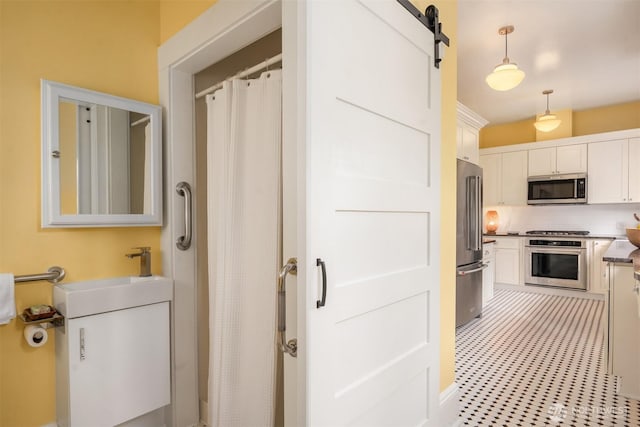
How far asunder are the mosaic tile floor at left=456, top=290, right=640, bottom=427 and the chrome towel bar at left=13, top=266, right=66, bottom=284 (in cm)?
229

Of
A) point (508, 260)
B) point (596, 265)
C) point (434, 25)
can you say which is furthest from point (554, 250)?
point (434, 25)

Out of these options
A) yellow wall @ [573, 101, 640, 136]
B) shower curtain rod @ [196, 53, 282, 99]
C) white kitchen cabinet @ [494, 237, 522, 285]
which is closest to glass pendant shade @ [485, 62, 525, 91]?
shower curtain rod @ [196, 53, 282, 99]

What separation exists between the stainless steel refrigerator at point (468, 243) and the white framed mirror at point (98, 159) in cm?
279

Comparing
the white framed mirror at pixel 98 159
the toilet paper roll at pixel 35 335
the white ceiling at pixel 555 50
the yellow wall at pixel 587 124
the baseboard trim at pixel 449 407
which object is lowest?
the baseboard trim at pixel 449 407

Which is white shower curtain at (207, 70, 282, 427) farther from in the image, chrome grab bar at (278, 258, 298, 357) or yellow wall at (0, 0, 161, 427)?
yellow wall at (0, 0, 161, 427)

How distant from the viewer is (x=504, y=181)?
5883 mm

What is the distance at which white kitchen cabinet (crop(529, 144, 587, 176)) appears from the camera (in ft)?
→ 16.9

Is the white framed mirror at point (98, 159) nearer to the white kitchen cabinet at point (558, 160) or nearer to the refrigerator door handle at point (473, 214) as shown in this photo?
the refrigerator door handle at point (473, 214)

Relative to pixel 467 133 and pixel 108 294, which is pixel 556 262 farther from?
pixel 108 294

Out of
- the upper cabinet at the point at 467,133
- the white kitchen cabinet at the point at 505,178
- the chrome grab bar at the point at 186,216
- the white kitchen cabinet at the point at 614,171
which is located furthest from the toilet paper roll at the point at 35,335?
the white kitchen cabinet at the point at 614,171

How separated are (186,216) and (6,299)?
2.68 feet

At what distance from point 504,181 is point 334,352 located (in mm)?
5736

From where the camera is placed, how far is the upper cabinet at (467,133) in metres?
3.83

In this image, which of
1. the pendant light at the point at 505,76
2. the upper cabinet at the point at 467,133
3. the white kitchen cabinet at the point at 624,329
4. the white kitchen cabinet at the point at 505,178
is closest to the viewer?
the white kitchen cabinet at the point at 624,329
